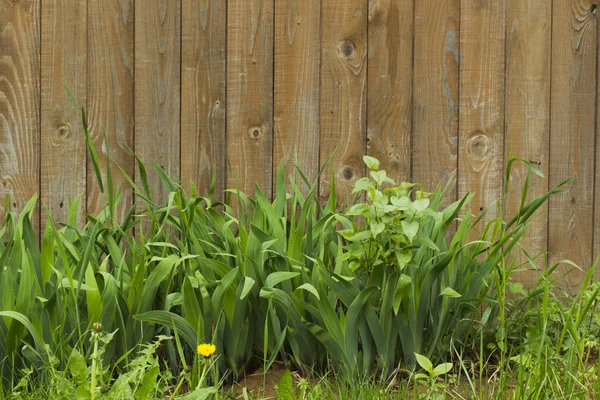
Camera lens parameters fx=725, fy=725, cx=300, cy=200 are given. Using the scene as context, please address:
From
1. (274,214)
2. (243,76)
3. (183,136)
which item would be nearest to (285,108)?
(243,76)

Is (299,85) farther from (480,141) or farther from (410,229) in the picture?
(410,229)

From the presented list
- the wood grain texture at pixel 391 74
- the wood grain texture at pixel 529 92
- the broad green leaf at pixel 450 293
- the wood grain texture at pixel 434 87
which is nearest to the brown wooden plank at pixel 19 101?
the wood grain texture at pixel 391 74

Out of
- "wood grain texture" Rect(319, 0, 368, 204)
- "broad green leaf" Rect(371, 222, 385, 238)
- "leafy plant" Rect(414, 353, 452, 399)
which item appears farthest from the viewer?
"wood grain texture" Rect(319, 0, 368, 204)

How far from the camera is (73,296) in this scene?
6.64ft

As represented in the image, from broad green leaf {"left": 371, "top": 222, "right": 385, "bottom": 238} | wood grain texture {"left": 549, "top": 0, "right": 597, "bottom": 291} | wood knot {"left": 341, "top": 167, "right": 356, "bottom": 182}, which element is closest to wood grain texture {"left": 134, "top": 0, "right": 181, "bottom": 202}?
wood knot {"left": 341, "top": 167, "right": 356, "bottom": 182}

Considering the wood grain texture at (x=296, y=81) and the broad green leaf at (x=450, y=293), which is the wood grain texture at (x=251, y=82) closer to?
the wood grain texture at (x=296, y=81)

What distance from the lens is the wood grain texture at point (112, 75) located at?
285 cm

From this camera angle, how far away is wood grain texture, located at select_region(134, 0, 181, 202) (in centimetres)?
284

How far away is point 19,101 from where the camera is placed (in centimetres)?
286

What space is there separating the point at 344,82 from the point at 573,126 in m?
0.92

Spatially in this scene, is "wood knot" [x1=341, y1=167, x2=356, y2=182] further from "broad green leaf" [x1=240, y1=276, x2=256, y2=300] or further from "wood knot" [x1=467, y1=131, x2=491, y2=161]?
"broad green leaf" [x1=240, y1=276, x2=256, y2=300]

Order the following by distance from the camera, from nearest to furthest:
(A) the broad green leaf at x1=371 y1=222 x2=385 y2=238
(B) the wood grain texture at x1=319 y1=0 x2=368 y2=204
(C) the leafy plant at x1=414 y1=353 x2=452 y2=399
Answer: (C) the leafy plant at x1=414 y1=353 x2=452 y2=399
(A) the broad green leaf at x1=371 y1=222 x2=385 y2=238
(B) the wood grain texture at x1=319 y1=0 x2=368 y2=204

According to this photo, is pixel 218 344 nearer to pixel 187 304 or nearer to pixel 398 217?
pixel 187 304

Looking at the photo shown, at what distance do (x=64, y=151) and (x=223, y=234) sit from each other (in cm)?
89
